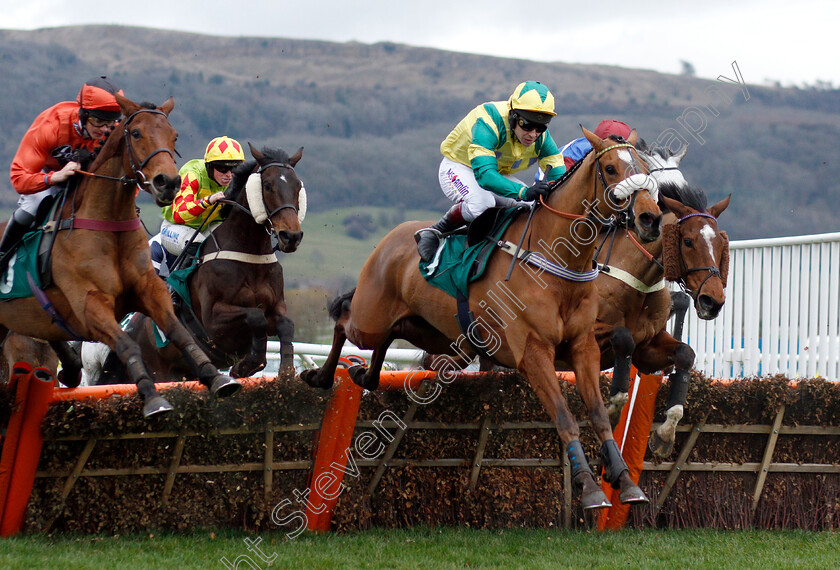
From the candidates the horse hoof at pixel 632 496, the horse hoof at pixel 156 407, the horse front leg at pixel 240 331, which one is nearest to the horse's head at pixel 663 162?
the horse hoof at pixel 632 496

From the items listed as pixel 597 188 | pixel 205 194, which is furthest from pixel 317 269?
pixel 597 188

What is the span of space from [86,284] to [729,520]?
12.7 feet

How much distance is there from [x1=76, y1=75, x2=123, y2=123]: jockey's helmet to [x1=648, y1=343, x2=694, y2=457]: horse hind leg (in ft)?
11.3

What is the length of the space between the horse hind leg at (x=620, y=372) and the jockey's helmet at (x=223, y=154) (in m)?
3.35

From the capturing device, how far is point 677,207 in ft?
16.3

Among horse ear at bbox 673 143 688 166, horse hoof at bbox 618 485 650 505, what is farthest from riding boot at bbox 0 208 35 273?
horse ear at bbox 673 143 688 166

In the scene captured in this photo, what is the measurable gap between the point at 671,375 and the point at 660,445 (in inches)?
16.2

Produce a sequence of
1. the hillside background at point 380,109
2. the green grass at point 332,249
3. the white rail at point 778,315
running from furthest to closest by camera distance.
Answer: the green grass at point 332,249 < the hillside background at point 380,109 < the white rail at point 778,315

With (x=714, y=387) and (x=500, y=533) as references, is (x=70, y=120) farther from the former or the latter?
(x=714, y=387)

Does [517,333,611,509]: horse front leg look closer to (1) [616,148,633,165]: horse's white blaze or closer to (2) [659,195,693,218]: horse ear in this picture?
(1) [616,148,633,165]: horse's white blaze

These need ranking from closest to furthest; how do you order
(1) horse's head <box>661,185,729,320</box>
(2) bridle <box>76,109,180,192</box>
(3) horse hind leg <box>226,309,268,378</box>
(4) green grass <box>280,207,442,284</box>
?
(2) bridle <box>76,109,180,192</box>
(1) horse's head <box>661,185,729,320</box>
(3) horse hind leg <box>226,309,268,378</box>
(4) green grass <box>280,207,442,284</box>

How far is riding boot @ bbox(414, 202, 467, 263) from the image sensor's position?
5.02 m

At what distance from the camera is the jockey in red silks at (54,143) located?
15.7 ft

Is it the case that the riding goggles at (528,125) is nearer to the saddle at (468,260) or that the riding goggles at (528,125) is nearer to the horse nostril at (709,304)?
the saddle at (468,260)
